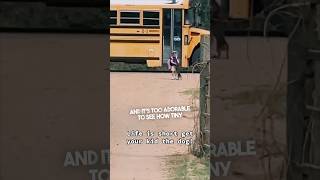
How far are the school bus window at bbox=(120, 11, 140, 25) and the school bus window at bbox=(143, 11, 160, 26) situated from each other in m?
0.11

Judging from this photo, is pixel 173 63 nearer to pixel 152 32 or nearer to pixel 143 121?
pixel 152 32

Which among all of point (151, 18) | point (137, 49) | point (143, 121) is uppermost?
point (151, 18)

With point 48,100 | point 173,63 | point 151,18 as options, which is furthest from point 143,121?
point 48,100

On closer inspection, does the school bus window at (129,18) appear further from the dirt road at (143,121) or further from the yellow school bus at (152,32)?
the dirt road at (143,121)

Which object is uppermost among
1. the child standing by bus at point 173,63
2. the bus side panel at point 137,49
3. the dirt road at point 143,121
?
the bus side panel at point 137,49

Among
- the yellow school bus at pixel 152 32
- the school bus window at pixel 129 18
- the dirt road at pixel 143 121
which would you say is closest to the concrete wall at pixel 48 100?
the dirt road at pixel 143 121

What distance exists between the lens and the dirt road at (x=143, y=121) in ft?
15.3

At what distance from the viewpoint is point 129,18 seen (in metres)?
8.85

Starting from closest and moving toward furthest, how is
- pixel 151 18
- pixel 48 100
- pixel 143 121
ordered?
pixel 48 100 → pixel 143 121 → pixel 151 18

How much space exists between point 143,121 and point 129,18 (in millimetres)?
2980

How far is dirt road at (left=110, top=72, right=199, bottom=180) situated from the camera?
4.66 m

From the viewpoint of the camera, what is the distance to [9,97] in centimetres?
237

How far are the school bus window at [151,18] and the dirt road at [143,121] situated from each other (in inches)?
29.5

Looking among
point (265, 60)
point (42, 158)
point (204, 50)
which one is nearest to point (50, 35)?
point (42, 158)
